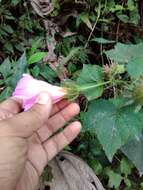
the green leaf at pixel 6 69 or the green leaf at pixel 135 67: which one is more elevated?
the green leaf at pixel 135 67

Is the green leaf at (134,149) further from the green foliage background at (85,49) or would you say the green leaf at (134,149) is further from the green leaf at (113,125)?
the green leaf at (113,125)

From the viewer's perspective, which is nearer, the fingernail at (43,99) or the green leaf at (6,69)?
the fingernail at (43,99)

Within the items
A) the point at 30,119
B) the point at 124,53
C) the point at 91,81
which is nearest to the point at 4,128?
the point at 30,119

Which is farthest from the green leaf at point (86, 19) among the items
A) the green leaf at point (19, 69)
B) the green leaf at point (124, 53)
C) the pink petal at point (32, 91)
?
the pink petal at point (32, 91)

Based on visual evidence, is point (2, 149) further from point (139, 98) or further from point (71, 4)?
point (71, 4)

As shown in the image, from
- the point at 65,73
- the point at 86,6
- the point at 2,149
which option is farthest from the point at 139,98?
the point at 86,6

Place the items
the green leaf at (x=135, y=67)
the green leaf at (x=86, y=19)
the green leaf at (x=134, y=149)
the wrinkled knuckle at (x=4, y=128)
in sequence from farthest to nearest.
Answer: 1. the green leaf at (x=86, y=19)
2. the green leaf at (x=134, y=149)
3. the green leaf at (x=135, y=67)
4. the wrinkled knuckle at (x=4, y=128)
